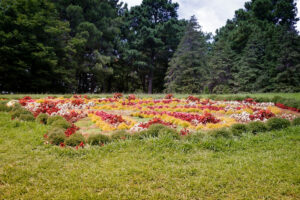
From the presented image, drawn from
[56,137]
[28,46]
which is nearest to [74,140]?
[56,137]

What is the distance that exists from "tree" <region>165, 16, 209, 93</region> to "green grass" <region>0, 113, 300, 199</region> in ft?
59.1

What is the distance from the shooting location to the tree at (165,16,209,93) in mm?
21484

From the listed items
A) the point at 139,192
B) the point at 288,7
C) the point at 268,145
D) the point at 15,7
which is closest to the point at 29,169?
the point at 139,192

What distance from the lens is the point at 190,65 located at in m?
22.3

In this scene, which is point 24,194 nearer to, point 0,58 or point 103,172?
point 103,172

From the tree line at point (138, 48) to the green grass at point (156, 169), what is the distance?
50.7ft

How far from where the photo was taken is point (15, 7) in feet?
53.9

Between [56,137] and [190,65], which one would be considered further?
[190,65]

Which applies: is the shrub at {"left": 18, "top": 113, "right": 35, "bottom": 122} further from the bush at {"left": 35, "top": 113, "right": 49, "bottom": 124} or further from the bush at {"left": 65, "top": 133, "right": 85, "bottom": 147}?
the bush at {"left": 65, "top": 133, "right": 85, "bottom": 147}

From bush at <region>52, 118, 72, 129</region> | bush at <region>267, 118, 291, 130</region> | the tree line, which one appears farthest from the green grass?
the tree line

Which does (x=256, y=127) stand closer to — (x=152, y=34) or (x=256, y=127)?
(x=256, y=127)

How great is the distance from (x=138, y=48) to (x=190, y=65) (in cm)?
722

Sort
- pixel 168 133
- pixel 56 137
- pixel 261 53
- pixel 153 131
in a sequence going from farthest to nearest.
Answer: pixel 261 53 → pixel 153 131 → pixel 168 133 → pixel 56 137

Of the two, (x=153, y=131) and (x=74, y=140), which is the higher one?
(x=153, y=131)
